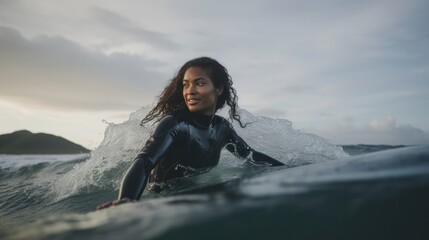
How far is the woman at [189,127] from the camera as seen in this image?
306cm

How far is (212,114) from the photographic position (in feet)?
12.8

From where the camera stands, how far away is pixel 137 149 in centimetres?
607

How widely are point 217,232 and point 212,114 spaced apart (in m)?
2.80

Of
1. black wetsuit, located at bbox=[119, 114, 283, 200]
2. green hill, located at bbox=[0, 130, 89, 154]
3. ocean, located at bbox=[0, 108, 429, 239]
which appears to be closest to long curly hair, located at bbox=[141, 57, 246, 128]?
black wetsuit, located at bbox=[119, 114, 283, 200]

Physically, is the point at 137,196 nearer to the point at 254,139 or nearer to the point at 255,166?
the point at 255,166

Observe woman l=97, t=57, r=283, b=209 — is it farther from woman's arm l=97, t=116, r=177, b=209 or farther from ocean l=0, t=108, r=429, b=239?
→ ocean l=0, t=108, r=429, b=239

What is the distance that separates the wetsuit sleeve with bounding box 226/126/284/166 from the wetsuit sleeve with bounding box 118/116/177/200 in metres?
1.43

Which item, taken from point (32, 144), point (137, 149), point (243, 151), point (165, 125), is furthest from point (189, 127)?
point (32, 144)

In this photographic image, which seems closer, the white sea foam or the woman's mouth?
the woman's mouth

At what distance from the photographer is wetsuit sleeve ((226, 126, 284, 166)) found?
14.8 ft

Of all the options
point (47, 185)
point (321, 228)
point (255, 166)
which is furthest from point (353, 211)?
point (47, 185)

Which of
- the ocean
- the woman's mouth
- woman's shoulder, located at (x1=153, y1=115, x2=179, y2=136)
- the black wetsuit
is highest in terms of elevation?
the woman's mouth

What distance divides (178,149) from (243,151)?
1456mm

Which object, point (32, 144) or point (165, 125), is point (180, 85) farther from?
point (32, 144)
